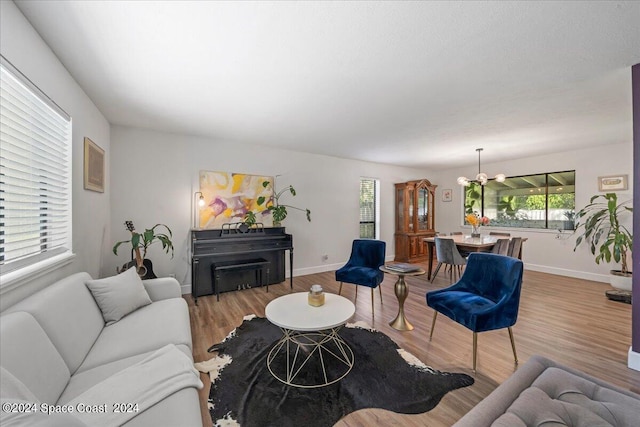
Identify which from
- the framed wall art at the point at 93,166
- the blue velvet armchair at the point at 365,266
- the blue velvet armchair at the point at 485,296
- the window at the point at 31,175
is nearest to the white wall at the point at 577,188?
the blue velvet armchair at the point at 485,296

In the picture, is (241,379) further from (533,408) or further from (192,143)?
(192,143)

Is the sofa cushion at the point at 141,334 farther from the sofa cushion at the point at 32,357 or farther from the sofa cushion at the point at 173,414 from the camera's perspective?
the sofa cushion at the point at 173,414

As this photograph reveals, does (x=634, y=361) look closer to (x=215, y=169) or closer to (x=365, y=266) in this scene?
(x=365, y=266)

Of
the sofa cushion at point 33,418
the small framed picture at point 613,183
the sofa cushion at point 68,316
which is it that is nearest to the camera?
the sofa cushion at point 33,418

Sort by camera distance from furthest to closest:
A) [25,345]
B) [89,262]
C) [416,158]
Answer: [416,158] < [89,262] < [25,345]

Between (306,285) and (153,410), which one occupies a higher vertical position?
(153,410)

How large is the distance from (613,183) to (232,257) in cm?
647

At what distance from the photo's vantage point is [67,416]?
739 mm

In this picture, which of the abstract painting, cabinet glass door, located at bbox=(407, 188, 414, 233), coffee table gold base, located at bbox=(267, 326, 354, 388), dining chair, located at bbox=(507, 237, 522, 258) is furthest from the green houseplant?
dining chair, located at bbox=(507, 237, 522, 258)

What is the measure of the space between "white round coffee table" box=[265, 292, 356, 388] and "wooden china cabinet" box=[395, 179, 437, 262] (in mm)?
4220

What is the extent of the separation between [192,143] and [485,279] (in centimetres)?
418

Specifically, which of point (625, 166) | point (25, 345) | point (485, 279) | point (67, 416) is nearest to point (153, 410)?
point (67, 416)

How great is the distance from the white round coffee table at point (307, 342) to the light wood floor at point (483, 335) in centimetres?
43

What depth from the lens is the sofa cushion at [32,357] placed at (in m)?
1.04
